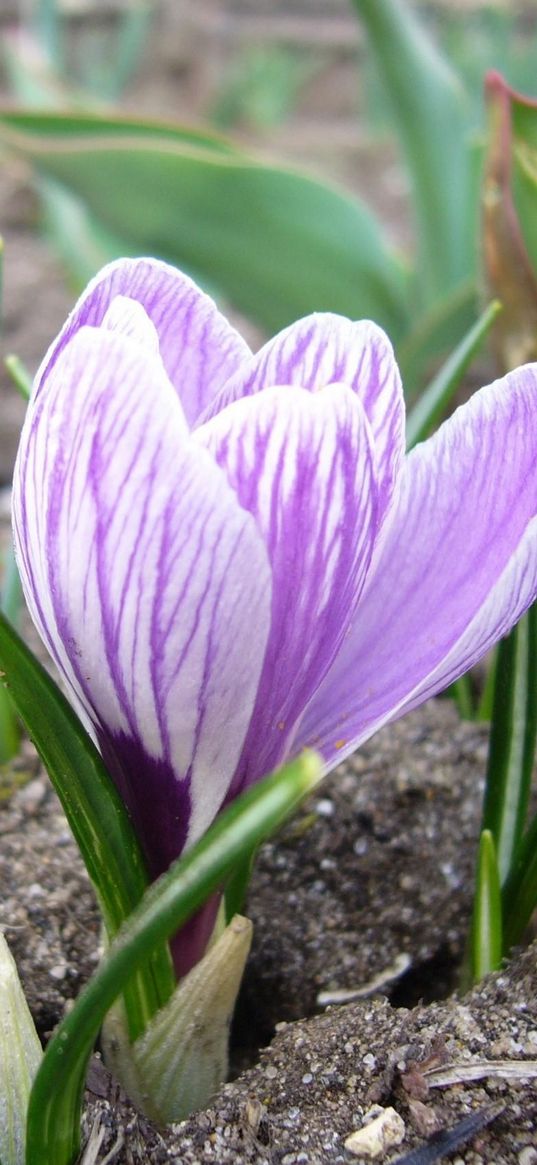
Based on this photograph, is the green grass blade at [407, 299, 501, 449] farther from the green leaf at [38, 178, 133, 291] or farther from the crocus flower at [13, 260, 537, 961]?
the green leaf at [38, 178, 133, 291]

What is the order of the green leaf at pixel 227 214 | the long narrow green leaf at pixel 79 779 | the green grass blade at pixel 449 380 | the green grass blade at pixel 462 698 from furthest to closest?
1. the green leaf at pixel 227 214
2. the green grass blade at pixel 462 698
3. the green grass blade at pixel 449 380
4. the long narrow green leaf at pixel 79 779

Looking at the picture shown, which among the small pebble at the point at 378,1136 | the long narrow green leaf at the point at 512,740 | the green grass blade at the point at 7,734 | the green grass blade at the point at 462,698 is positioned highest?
the green grass blade at the point at 7,734

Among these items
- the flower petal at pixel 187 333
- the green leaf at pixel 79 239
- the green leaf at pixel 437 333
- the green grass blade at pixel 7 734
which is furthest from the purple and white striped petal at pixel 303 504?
the green leaf at pixel 79 239

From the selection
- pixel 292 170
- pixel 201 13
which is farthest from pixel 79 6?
pixel 292 170

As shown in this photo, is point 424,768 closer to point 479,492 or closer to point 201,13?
point 479,492

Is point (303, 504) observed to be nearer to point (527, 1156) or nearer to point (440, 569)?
point (440, 569)

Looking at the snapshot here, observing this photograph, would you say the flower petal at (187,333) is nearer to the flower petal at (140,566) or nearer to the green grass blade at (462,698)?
the flower petal at (140,566)
